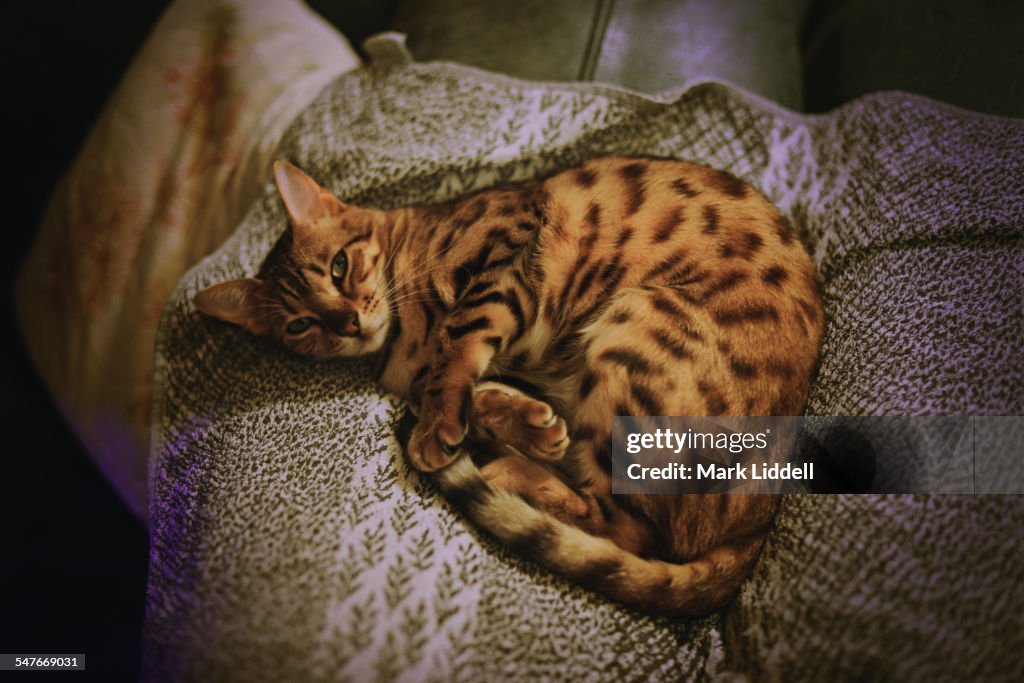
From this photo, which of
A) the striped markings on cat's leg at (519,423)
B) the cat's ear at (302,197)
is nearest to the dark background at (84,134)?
the cat's ear at (302,197)

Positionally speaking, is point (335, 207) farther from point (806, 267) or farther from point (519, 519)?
point (806, 267)

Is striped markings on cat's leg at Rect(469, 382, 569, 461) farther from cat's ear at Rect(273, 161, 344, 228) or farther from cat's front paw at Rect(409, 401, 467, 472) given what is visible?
cat's ear at Rect(273, 161, 344, 228)

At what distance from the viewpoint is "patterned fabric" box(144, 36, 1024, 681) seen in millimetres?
522

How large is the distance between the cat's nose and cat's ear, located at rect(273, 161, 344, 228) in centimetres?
15

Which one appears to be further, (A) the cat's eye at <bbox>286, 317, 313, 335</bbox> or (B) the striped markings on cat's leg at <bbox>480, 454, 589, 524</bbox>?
(A) the cat's eye at <bbox>286, 317, 313, 335</bbox>

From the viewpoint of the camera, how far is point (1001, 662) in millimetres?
495

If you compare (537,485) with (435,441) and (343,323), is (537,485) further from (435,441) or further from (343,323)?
(343,323)

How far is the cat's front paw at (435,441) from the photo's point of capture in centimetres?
64

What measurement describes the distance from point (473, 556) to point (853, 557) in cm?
35

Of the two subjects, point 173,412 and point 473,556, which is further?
point 173,412

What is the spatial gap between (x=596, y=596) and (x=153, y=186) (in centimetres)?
91

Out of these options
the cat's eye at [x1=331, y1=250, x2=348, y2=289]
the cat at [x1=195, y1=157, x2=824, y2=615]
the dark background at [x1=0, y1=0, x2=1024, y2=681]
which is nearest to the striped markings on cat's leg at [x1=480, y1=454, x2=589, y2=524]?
the cat at [x1=195, y1=157, x2=824, y2=615]

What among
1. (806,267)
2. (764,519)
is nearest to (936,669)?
(764,519)

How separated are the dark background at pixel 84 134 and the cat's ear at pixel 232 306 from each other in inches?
14.6
